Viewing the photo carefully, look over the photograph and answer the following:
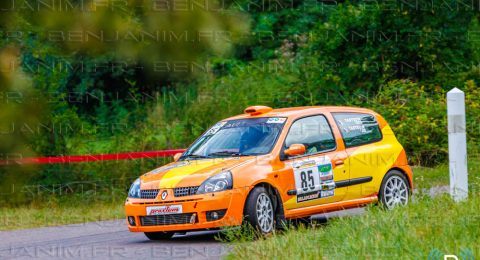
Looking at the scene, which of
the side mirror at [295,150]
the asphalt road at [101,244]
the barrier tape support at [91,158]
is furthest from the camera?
the barrier tape support at [91,158]

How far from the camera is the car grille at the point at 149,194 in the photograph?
36.3ft

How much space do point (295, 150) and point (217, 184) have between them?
3.83 ft

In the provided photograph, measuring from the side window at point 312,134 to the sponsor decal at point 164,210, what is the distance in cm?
167

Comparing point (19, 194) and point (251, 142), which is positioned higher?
point (251, 142)

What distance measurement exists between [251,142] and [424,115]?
10990 mm

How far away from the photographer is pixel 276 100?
24.4 meters

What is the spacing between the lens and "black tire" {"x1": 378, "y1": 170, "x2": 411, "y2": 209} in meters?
12.6

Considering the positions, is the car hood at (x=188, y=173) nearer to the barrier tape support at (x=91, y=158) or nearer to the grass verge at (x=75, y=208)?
the grass verge at (x=75, y=208)

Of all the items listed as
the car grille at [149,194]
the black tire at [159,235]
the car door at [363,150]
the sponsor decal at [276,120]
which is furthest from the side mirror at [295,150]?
the black tire at [159,235]

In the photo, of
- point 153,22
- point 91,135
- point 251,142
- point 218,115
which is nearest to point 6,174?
point 91,135

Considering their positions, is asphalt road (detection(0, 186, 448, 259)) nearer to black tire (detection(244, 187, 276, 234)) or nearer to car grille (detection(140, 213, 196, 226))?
car grille (detection(140, 213, 196, 226))

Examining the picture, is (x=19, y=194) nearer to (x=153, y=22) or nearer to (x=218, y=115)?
(x=218, y=115)

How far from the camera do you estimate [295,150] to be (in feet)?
37.4

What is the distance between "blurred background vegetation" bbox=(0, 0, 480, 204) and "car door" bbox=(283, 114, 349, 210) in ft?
4.23
